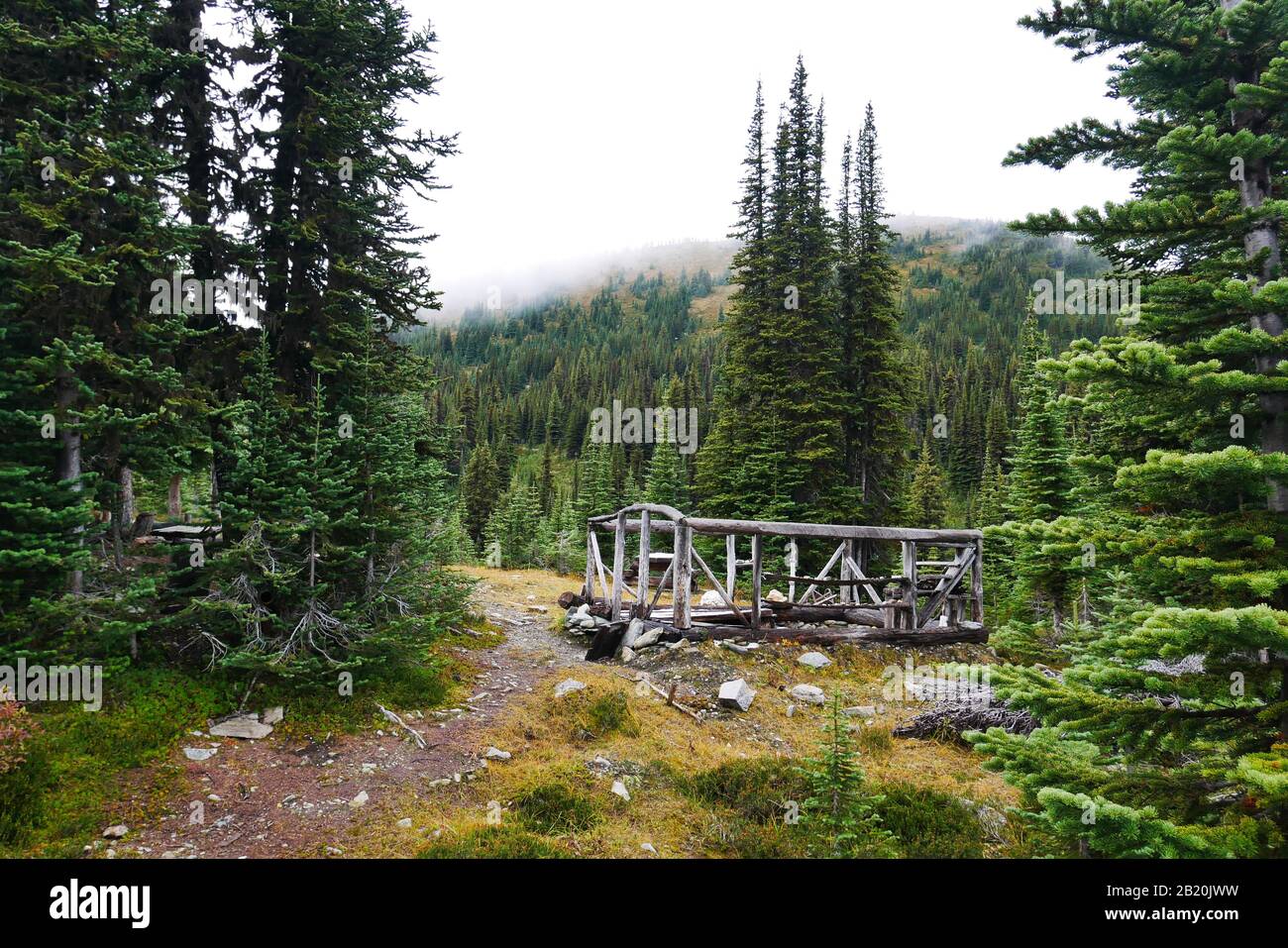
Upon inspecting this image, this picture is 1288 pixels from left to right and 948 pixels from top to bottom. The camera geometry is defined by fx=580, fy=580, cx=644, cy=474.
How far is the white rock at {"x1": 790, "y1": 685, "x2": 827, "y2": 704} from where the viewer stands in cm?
1139

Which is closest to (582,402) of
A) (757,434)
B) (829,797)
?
(757,434)

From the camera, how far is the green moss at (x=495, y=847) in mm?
6189

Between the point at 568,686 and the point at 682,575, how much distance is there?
12.2 ft

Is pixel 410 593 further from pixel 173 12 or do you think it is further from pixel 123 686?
pixel 173 12

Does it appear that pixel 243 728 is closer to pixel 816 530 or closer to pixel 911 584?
pixel 816 530

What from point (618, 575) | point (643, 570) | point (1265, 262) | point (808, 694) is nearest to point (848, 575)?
point (808, 694)

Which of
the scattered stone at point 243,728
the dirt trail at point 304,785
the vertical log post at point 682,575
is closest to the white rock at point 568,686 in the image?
the dirt trail at point 304,785

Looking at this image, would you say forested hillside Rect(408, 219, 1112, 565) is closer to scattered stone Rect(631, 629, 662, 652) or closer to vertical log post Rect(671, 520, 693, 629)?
vertical log post Rect(671, 520, 693, 629)

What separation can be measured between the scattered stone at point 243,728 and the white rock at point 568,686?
15.1 ft

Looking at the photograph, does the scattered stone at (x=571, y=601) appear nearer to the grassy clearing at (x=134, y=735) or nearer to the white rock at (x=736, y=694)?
the grassy clearing at (x=134, y=735)

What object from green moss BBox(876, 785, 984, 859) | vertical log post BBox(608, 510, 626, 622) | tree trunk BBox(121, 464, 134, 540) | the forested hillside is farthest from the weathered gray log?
tree trunk BBox(121, 464, 134, 540)

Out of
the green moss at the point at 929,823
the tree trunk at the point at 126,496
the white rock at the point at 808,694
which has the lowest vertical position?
the white rock at the point at 808,694

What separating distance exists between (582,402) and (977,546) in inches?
3982

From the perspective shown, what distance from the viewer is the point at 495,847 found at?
20.9 ft
